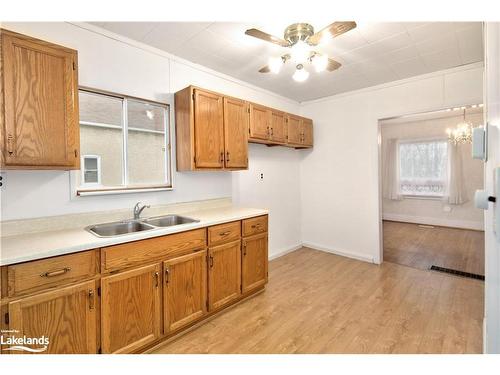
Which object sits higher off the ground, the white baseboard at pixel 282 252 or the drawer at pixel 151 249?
the drawer at pixel 151 249

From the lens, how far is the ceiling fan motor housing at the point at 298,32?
1.92m

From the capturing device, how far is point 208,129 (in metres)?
2.57

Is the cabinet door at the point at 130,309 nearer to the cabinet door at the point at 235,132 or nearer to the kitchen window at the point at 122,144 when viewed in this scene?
the kitchen window at the point at 122,144

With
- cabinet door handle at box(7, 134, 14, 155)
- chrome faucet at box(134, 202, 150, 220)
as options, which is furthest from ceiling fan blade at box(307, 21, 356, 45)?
cabinet door handle at box(7, 134, 14, 155)

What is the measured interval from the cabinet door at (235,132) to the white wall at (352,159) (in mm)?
1757

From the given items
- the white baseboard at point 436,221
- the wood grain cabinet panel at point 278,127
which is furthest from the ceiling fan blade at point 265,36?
the white baseboard at point 436,221

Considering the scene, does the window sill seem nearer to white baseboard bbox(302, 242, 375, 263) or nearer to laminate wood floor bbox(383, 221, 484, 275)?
white baseboard bbox(302, 242, 375, 263)

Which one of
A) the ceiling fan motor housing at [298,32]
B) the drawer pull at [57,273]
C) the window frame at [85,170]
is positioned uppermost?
the ceiling fan motor housing at [298,32]

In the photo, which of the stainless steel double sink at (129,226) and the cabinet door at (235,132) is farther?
the cabinet door at (235,132)

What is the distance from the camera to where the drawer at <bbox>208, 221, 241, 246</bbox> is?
2.24 metres

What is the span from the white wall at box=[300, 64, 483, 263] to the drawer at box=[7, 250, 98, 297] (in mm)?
3470

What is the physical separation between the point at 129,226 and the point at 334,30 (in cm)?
225

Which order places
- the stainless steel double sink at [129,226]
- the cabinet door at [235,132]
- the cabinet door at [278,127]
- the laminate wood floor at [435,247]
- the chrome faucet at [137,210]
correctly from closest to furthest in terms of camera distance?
the stainless steel double sink at [129,226] → the chrome faucet at [137,210] → the cabinet door at [235,132] → the cabinet door at [278,127] → the laminate wood floor at [435,247]

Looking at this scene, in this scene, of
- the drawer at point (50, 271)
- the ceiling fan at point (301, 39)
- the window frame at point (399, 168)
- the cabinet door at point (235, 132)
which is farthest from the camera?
the window frame at point (399, 168)
